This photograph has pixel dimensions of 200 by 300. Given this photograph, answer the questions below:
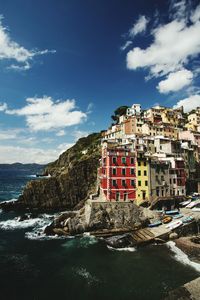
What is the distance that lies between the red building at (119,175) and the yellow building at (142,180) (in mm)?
1048

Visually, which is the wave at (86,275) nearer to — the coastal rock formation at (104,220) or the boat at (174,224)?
the coastal rock formation at (104,220)

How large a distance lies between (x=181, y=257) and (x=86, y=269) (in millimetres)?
15716

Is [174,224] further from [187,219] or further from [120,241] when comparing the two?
[120,241]

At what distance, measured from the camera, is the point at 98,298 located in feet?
85.7

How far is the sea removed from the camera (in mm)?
27359

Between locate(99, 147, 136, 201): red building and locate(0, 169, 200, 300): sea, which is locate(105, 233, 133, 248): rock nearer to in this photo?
locate(0, 169, 200, 300): sea

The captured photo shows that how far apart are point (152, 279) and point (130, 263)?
4.99 metres

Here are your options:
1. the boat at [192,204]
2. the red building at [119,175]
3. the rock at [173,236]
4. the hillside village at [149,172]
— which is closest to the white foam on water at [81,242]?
the red building at [119,175]

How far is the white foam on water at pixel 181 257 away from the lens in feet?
109

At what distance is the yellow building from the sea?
1578 cm

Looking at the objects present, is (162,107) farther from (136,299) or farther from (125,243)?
(136,299)

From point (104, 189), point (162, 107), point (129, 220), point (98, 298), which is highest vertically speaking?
point (162, 107)

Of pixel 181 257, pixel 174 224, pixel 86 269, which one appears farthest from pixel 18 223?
pixel 181 257

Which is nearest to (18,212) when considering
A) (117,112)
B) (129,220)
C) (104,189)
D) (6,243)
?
(6,243)
